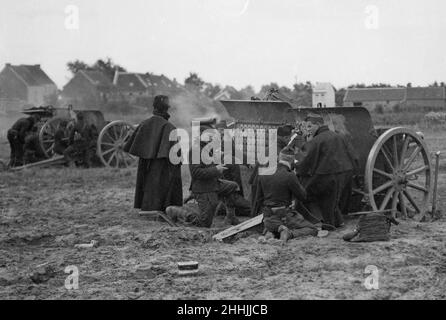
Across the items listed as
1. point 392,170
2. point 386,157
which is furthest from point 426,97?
point 386,157

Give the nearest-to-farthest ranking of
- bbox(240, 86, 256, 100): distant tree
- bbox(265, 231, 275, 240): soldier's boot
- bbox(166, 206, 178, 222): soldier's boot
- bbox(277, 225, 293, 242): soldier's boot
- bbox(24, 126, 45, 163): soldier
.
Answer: bbox(277, 225, 293, 242): soldier's boot → bbox(265, 231, 275, 240): soldier's boot → bbox(166, 206, 178, 222): soldier's boot → bbox(24, 126, 45, 163): soldier → bbox(240, 86, 256, 100): distant tree

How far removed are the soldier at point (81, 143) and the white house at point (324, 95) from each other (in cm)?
846

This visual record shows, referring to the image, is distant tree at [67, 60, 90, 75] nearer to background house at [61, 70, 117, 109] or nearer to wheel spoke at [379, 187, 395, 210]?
background house at [61, 70, 117, 109]

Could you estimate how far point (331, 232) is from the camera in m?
8.38

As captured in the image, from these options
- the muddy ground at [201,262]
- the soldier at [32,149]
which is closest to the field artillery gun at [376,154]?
the muddy ground at [201,262]

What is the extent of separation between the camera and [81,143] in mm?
17047

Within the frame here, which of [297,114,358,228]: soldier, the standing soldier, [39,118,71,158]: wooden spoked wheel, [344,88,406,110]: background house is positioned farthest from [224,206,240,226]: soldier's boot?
[344,88,406,110]: background house

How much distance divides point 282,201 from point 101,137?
994 centimetres

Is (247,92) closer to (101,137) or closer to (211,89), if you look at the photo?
(211,89)

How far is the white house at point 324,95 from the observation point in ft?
32.5

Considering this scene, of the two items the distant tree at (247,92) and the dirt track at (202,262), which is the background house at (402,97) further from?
the dirt track at (202,262)

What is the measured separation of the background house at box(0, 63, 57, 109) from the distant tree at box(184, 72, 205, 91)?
14048mm

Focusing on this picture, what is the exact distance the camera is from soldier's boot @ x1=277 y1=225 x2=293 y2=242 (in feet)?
25.5

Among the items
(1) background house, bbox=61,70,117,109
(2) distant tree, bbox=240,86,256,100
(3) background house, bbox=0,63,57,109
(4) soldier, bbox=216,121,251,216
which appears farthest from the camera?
(3) background house, bbox=0,63,57,109
